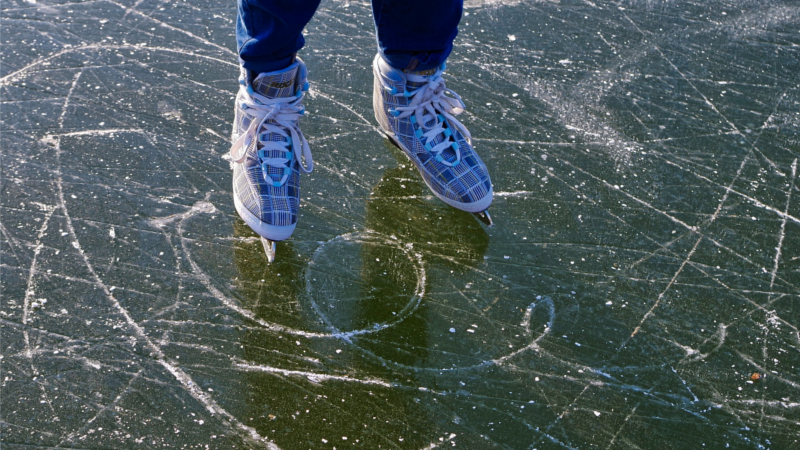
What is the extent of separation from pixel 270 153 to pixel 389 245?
1.16ft

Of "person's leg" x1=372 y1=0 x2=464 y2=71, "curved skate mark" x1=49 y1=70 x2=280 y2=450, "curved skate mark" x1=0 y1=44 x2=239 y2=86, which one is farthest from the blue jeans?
"curved skate mark" x1=0 y1=44 x2=239 y2=86

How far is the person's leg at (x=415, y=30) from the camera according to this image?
167 centimetres

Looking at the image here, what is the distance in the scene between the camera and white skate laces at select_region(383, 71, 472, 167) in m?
1.82

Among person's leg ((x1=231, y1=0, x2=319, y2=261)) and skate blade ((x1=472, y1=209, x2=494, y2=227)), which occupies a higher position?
person's leg ((x1=231, y1=0, x2=319, y2=261))

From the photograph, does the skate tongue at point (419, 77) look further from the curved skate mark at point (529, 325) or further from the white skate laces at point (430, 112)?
the curved skate mark at point (529, 325)

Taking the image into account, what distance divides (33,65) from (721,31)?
2435mm

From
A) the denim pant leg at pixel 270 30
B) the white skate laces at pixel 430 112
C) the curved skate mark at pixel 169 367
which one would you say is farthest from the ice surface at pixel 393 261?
the denim pant leg at pixel 270 30

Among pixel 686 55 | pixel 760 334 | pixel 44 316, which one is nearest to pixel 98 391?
pixel 44 316

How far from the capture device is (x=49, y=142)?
1.94m

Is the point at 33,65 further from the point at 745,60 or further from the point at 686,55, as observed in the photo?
the point at 745,60

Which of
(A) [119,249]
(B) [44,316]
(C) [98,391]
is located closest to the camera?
(C) [98,391]

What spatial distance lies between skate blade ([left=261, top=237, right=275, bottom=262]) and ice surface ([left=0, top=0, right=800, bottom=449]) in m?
0.02

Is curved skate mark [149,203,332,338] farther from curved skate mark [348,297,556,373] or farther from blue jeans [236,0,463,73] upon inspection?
blue jeans [236,0,463,73]

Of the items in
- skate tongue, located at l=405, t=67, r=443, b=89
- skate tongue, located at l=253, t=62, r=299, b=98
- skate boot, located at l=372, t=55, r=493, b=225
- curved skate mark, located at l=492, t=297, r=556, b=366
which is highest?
skate tongue, located at l=253, t=62, r=299, b=98
